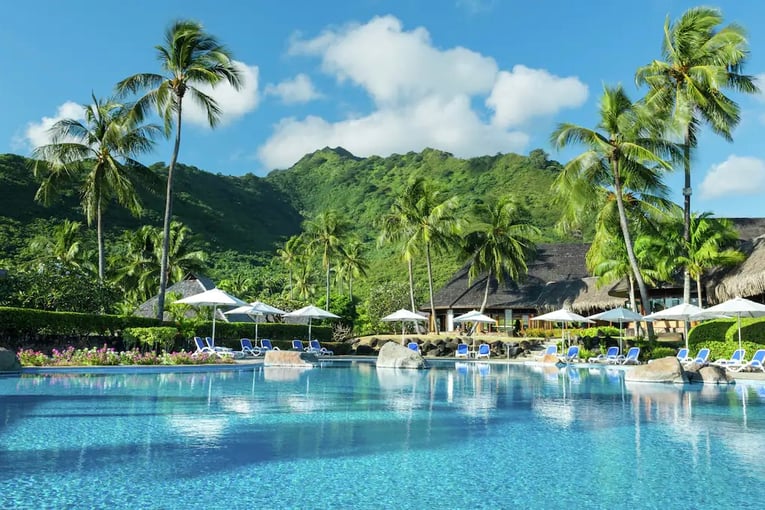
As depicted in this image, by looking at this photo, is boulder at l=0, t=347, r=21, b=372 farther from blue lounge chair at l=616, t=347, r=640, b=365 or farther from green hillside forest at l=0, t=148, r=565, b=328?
blue lounge chair at l=616, t=347, r=640, b=365

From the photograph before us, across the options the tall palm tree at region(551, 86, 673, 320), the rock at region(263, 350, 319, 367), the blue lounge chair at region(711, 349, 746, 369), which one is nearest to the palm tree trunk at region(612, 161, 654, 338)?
the tall palm tree at region(551, 86, 673, 320)

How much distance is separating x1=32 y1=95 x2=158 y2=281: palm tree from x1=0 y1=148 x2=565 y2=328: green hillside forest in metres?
1.59

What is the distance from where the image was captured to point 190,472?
18.3 ft

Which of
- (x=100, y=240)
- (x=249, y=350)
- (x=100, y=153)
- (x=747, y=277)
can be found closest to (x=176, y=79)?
(x=100, y=153)

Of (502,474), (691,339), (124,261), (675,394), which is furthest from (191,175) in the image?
(502,474)

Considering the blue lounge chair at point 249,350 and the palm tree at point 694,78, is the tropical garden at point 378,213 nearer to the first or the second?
the palm tree at point 694,78

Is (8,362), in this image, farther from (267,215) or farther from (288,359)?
(267,215)

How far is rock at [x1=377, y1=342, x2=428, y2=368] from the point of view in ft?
68.0

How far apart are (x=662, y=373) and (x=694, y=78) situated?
11.9 metres

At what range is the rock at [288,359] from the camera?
21047mm

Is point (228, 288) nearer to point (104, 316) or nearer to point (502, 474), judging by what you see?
point (104, 316)

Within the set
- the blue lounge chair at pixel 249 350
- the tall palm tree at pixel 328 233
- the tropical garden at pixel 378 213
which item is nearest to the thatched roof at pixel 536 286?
the tropical garden at pixel 378 213

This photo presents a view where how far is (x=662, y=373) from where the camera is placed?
15.6 metres

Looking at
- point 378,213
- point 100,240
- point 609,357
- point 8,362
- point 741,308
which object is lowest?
point 8,362
